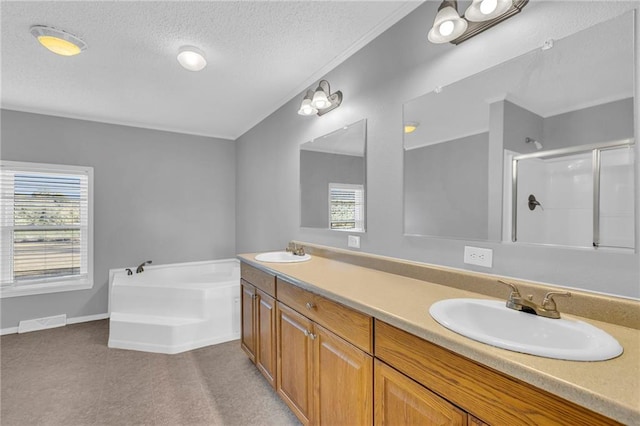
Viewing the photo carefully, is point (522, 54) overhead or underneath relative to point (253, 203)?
overhead

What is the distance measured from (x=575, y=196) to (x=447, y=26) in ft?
2.97

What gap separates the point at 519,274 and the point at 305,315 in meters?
1.03

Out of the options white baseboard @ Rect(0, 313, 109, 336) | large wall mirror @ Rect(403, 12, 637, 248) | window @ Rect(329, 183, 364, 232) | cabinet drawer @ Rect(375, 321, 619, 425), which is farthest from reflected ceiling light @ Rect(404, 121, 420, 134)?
white baseboard @ Rect(0, 313, 109, 336)

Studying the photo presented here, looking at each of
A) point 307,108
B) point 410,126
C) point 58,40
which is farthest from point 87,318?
point 410,126

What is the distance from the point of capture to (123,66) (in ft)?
7.65

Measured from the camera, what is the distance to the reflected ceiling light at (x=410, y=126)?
1.68 metres

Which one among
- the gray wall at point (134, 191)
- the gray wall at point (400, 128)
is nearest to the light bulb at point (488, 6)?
the gray wall at point (400, 128)

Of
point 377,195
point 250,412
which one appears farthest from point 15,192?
point 377,195

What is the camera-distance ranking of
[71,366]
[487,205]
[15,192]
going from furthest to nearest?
1. [15,192]
2. [71,366]
3. [487,205]

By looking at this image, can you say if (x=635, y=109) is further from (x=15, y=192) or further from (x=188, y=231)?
(x=15, y=192)

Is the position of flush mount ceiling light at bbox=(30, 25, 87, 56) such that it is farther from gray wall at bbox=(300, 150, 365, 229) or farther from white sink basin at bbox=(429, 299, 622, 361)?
white sink basin at bbox=(429, 299, 622, 361)

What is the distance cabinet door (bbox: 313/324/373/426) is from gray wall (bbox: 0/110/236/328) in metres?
3.35

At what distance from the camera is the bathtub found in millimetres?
2795

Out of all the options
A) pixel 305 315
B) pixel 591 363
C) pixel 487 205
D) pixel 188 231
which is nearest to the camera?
pixel 591 363
